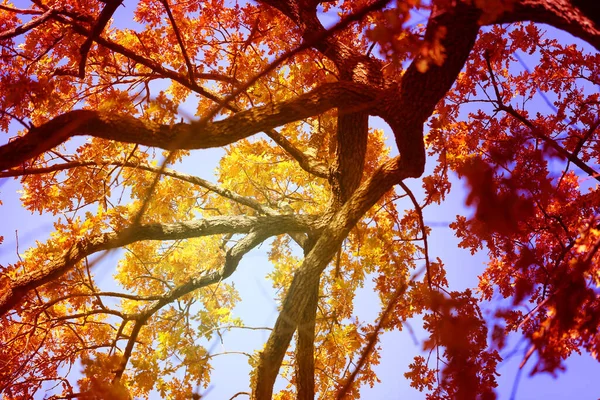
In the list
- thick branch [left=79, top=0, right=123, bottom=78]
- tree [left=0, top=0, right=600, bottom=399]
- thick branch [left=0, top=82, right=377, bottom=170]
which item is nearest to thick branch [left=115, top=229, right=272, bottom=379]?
tree [left=0, top=0, right=600, bottom=399]

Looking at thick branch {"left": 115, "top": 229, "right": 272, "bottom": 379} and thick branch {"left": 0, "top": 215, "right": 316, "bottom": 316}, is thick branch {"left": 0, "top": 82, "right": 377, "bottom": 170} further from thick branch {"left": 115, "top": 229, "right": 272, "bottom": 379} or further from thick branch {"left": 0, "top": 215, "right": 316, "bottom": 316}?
thick branch {"left": 115, "top": 229, "right": 272, "bottom": 379}

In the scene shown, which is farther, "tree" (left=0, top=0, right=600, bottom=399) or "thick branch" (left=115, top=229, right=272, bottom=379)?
"thick branch" (left=115, top=229, right=272, bottom=379)

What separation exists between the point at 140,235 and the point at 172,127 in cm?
142

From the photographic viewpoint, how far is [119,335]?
410 cm

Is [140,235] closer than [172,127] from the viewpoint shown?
No

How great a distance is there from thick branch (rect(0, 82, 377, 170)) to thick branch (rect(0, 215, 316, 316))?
Answer: 75cm

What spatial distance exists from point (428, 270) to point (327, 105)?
2.17 metres

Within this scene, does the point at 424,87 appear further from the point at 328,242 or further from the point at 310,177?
the point at 310,177

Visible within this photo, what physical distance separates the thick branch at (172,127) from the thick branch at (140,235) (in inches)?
29.4

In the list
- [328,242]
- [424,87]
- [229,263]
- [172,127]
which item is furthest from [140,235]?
[424,87]

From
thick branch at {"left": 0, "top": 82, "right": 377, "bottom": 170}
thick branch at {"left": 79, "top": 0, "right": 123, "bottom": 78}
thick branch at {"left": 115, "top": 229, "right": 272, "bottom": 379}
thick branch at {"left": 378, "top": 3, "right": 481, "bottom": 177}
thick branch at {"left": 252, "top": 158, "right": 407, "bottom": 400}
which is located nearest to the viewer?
thick branch at {"left": 0, "top": 82, "right": 377, "bottom": 170}

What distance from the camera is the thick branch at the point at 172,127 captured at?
2174 millimetres

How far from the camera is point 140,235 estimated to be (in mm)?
3584

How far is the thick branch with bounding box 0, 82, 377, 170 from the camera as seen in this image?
2.17 m
